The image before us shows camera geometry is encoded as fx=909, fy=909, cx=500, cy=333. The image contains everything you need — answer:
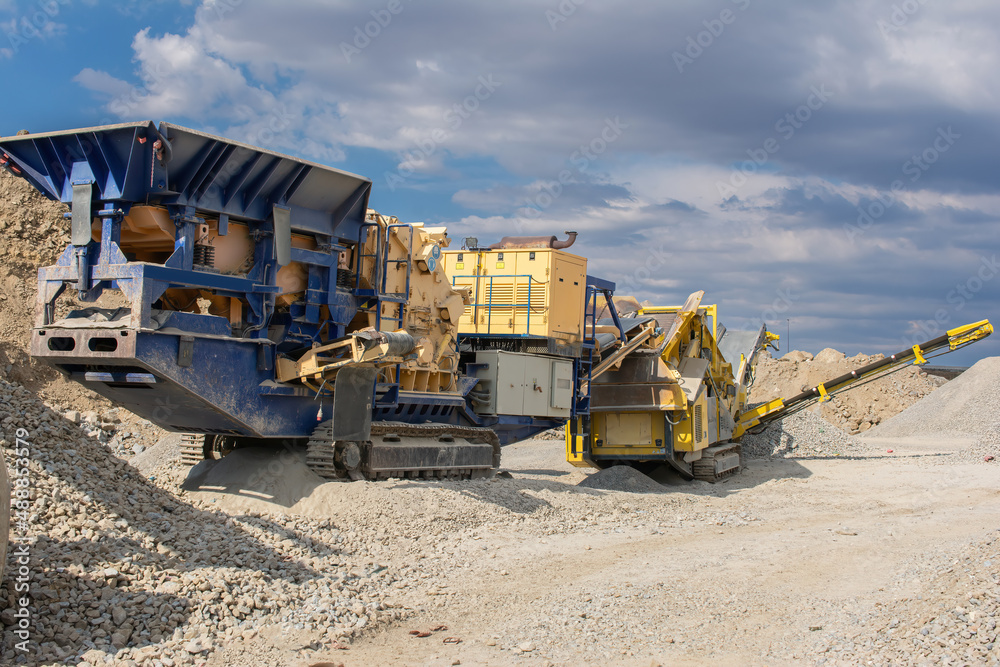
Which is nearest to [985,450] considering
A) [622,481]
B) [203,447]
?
[622,481]

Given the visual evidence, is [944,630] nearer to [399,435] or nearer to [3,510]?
[3,510]

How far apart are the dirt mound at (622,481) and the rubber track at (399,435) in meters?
2.72

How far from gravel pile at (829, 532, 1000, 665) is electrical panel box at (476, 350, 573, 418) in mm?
7577

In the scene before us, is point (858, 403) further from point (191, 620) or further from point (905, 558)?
point (191, 620)

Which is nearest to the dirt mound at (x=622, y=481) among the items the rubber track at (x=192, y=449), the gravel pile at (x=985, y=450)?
the rubber track at (x=192, y=449)

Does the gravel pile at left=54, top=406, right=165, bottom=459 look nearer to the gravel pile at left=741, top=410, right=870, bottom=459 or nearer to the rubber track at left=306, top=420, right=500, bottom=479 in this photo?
the rubber track at left=306, top=420, right=500, bottom=479

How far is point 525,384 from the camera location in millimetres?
13883

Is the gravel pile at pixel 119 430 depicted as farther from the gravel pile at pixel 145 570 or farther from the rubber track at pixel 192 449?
the gravel pile at pixel 145 570

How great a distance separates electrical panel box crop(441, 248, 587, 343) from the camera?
1409cm

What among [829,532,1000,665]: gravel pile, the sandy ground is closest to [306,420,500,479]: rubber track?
the sandy ground

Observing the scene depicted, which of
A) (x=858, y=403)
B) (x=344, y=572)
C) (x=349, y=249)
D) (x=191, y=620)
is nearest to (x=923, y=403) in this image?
(x=858, y=403)

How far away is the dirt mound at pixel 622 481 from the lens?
50.0 ft

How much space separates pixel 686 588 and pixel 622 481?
308 inches

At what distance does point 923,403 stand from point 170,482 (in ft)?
79.3
